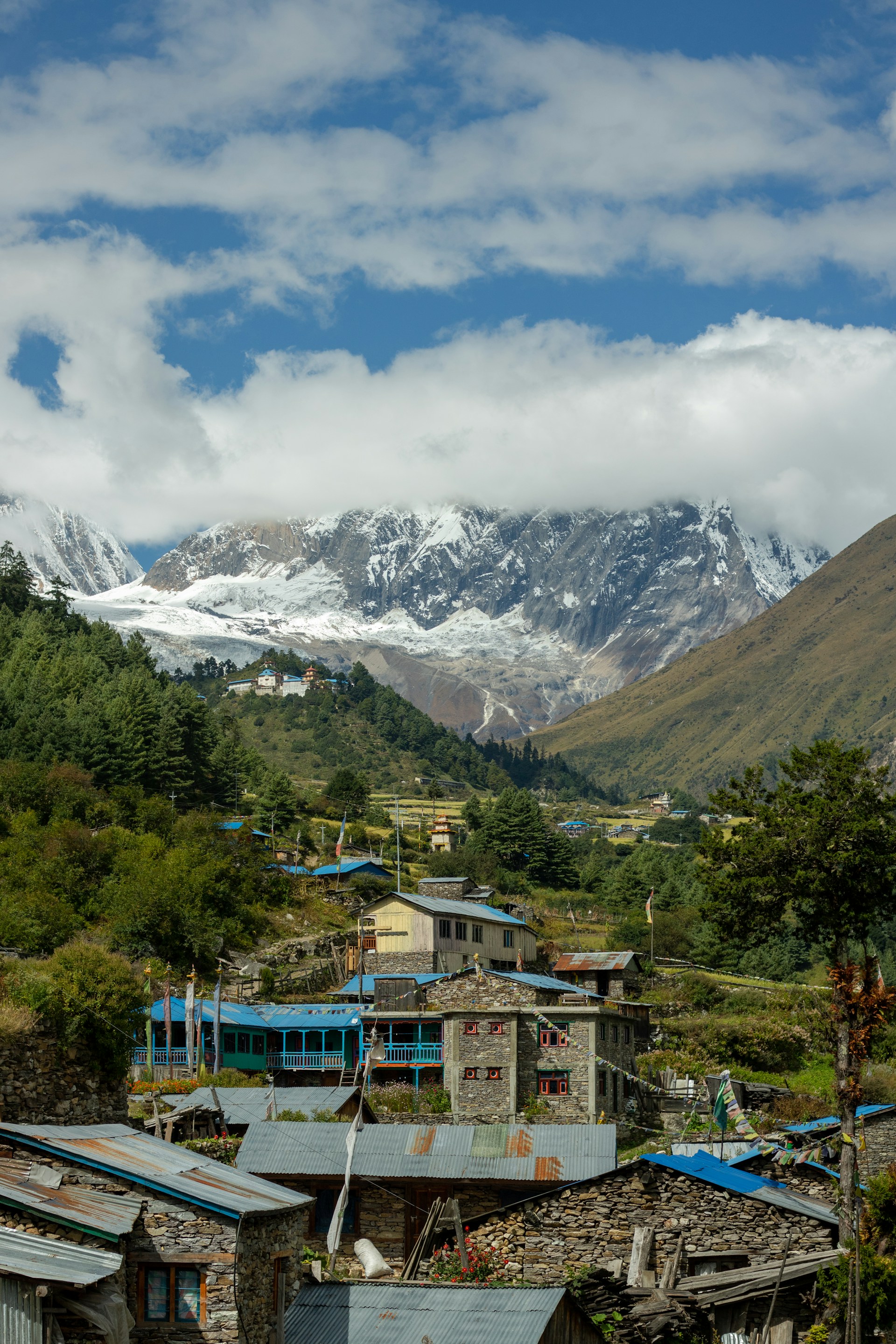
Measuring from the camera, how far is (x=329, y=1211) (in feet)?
107

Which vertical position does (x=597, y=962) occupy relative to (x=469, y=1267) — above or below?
above

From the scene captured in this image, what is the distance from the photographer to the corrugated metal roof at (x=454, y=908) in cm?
7275

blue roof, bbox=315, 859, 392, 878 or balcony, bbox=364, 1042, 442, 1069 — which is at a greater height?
blue roof, bbox=315, 859, 392, 878

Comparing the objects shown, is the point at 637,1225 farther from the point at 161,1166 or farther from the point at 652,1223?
the point at 161,1166

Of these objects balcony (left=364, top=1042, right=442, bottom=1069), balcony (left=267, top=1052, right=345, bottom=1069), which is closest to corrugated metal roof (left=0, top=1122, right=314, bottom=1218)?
balcony (left=364, top=1042, right=442, bottom=1069)

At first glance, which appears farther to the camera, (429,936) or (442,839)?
(442,839)

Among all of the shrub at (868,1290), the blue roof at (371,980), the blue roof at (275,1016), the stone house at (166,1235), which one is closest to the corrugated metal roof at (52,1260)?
the stone house at (166,1235)

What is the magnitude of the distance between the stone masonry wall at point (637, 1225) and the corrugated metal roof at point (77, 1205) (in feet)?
36.0

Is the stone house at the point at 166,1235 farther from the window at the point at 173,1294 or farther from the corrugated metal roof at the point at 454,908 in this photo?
the corrugated metal roof at the point at 454,908

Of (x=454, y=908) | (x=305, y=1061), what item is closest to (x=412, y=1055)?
(x=305, y=1061)

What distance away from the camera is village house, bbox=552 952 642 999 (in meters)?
72.9

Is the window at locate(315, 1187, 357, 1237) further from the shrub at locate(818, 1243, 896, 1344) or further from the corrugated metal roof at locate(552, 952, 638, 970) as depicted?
the corrugated metal roof at locate(552, 952, 638, 970)

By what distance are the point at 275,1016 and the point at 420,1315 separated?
36.5 meters

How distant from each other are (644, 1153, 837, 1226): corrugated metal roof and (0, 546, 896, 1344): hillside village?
0.10 metres
